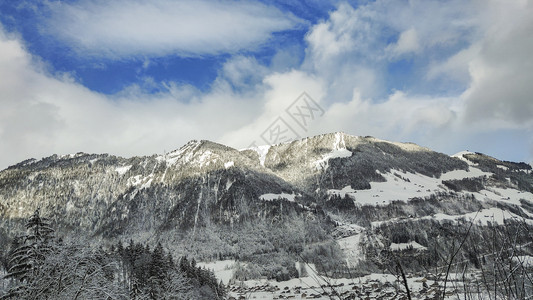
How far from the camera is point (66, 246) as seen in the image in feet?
24.1

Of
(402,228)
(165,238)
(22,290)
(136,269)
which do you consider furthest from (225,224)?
(22,290)

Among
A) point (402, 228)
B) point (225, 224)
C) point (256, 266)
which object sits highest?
point (225, 224)

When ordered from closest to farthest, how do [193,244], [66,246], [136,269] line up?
1. [66,246]
2. [136,269]
3. [193,244]

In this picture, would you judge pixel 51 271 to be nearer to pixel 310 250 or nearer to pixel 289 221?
pixel 310 250

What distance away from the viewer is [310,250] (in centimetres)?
14725

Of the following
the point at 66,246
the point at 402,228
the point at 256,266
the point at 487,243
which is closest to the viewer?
the point at 487,243

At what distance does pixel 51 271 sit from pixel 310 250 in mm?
147156

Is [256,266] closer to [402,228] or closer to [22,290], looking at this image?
[402,228]

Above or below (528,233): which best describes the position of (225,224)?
above

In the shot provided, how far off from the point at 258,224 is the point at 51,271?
189370 millimetres

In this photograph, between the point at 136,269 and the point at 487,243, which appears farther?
the point at 136,269

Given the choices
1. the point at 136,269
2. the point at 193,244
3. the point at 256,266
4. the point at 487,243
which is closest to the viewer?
the point at 487,243

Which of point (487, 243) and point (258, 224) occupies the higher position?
point (258, 224)

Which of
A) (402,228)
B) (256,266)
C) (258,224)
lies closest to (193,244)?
(258,224)
